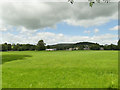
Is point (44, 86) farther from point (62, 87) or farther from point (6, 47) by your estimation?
point (6, 47)

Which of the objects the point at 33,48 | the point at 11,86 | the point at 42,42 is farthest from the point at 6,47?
the point at 11,86

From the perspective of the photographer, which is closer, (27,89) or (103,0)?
(103,0)

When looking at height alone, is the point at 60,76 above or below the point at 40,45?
below

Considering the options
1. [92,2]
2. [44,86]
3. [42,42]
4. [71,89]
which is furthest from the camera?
[42,42]

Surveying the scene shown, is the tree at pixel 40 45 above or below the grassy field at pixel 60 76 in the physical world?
above

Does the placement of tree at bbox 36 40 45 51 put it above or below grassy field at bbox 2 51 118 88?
above

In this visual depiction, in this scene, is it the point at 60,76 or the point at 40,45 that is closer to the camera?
the point at 60,76

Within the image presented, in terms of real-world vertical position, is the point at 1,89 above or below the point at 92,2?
below

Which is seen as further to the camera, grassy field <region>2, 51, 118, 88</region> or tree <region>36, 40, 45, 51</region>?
tree <region>36, 40, 45, 51</region>

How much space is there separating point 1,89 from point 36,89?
3.16 m

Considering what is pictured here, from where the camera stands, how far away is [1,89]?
862cm

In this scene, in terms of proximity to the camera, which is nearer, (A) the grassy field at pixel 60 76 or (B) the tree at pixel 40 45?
(A) the grassy field at pixel 60 76

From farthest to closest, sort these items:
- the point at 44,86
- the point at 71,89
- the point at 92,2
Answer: the point at 44,86 < the point at 71,89 < the point at 92,2

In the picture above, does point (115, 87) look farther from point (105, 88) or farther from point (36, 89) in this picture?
point (36, 89)
